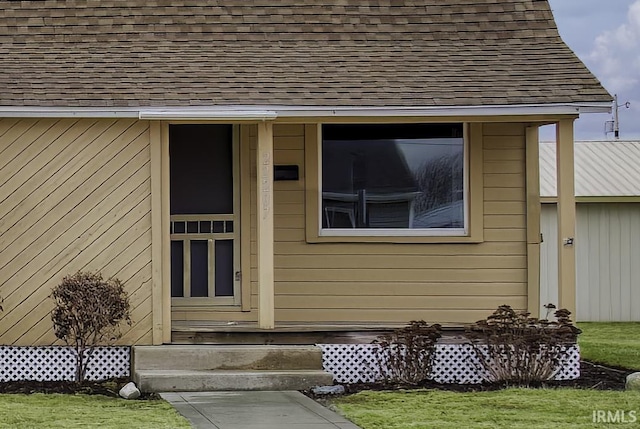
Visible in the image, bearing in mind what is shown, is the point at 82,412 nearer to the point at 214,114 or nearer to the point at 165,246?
the point at 165,246

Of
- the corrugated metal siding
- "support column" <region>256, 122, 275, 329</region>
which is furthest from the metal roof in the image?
"support column" <region>256, 122, 275, 329</region>

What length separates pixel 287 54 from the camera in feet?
38.1

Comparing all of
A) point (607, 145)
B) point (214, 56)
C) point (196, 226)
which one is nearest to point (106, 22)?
point (214, 56)

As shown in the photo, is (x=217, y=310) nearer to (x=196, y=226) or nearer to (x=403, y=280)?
(x=196, y=226)

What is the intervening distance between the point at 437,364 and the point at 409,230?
1.72 m

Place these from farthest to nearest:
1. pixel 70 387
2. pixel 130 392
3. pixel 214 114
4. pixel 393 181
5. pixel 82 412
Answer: pixel 393 181 → pixel 214 114 → pixel 70 387 → pixel 130 392 → pixel 82 412

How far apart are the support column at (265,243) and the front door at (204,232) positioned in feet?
4.04

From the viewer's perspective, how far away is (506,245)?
1177 centimetres

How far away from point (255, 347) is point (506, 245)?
3.10 meters

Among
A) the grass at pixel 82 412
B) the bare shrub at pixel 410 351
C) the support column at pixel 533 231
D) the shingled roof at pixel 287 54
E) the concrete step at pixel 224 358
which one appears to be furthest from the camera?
the support column at pixel 533 231

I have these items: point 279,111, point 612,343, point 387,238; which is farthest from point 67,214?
point 612,343

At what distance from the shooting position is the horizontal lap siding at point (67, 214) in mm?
10539

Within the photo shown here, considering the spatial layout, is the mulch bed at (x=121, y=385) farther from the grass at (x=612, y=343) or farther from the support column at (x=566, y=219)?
the grass at (x=612, y=343)

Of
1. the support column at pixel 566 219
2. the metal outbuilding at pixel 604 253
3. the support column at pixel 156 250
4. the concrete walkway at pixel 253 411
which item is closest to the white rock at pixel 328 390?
the concrete walkway at pixel 253 411
